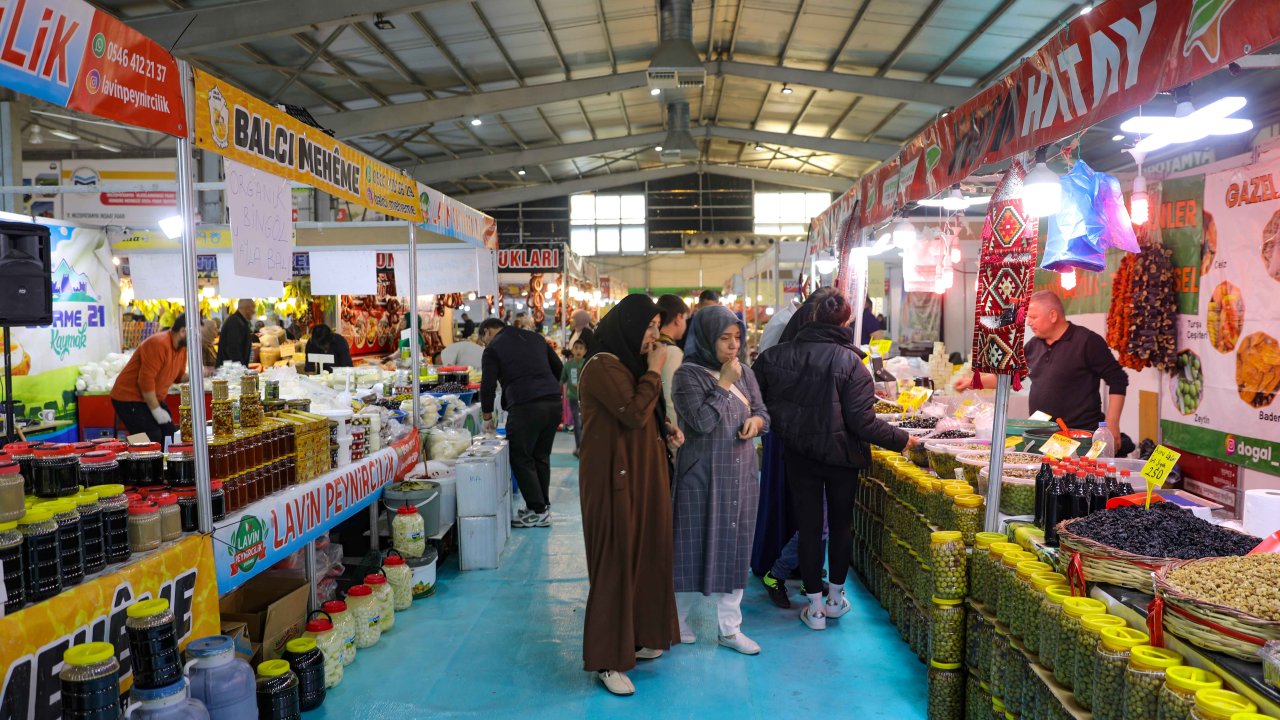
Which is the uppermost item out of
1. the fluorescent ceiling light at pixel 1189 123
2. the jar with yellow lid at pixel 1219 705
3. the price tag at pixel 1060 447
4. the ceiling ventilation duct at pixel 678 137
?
the ceiling ventilation duct at pixel 678 137

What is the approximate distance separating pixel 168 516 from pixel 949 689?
293 centimetres

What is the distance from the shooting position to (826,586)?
4754mm

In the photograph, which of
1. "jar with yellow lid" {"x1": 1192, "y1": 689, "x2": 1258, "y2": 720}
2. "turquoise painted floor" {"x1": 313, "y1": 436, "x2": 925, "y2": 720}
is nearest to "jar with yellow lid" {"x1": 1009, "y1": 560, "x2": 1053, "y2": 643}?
"jar with yellow lid" {"x1": 1192, "y1": 689, "x2": 1258, "y2": 720}

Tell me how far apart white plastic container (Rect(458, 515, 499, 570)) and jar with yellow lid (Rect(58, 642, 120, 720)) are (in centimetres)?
331

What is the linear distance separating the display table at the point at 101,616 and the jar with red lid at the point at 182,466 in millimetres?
257

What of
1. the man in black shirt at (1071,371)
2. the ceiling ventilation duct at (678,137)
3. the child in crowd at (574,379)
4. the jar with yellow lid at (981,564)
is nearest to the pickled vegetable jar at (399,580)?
the jar with yellow lid at (981,564)

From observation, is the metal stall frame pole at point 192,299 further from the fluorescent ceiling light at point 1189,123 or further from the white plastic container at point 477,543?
the fluorescent ceiling light at point 1189,123

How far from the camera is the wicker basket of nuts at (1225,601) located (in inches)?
71.2

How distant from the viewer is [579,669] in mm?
3832

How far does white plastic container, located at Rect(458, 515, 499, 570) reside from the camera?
17.7 feet

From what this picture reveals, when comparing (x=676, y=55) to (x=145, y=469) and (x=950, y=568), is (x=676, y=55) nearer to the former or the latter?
(x=950, y=568)

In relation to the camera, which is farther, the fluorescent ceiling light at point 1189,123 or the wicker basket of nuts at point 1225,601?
the fluorescent ceiling light at point 1189,123

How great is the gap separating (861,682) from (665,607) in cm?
96

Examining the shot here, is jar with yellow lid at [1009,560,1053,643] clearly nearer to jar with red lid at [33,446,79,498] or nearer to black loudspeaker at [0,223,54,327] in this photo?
jar with red lid at [33,446,79,498]
